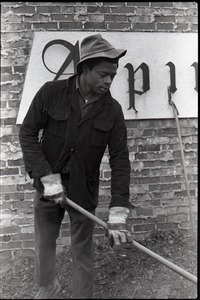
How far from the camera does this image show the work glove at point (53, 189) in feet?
8.34

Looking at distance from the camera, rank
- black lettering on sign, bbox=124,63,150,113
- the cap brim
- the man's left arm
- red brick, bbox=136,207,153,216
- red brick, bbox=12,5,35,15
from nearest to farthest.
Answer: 1. the cap brim
2. the man's left arm
3. red brick, bbox=12,5,35,15
4. black lettering on sign, bbox=124,63,150,113
5. red brick, bbox=136,207,153,216

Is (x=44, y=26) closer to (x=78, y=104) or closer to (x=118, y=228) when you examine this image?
(x=78, y=104)

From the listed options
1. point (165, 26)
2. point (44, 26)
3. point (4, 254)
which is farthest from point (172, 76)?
point (4, 254)

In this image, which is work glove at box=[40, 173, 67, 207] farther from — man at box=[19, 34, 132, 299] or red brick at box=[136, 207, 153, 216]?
red brick at box=[136, 207, 153, 216]

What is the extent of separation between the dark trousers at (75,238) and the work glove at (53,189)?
24cm

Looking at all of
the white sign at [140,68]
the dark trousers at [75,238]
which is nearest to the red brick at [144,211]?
the white sign at [140,68]

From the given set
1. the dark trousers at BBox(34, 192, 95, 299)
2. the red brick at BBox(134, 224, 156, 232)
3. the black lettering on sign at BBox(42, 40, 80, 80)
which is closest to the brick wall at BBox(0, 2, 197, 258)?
the red brick at BBox(134, 224, 156, 232)

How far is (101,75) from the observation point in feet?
8.11

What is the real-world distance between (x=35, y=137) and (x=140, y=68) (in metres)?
1.41

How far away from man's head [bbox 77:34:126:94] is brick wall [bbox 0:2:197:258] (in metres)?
1.05

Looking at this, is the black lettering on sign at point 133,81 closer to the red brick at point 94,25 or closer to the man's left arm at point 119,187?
the red brick at point 94,25

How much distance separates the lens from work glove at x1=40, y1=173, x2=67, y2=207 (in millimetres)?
2541

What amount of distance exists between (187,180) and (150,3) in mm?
1751

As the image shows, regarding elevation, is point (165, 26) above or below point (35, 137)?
above
